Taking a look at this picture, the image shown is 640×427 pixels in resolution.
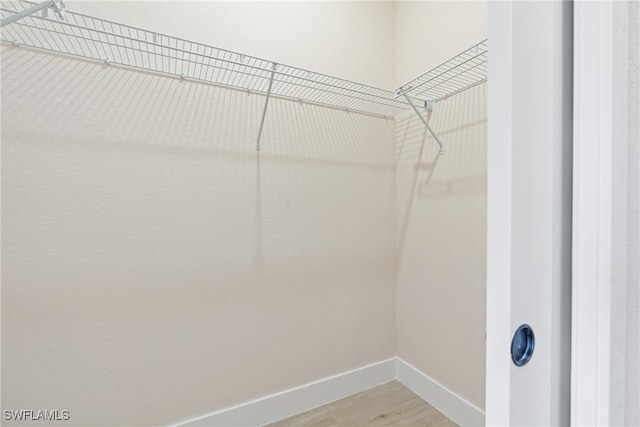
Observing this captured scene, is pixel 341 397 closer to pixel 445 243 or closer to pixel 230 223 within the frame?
pixel 445 243

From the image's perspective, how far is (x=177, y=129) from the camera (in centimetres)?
121

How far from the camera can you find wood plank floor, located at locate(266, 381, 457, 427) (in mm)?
1346

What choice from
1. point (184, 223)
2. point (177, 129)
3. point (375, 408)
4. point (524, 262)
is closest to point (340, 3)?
point (177, 129)

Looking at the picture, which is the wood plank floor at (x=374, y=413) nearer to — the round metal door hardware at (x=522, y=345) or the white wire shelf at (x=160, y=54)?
the round metal door hardware at (x=522, y=345)

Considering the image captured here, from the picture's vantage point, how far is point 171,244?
120 cm

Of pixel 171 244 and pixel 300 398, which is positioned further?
pixel 300 398

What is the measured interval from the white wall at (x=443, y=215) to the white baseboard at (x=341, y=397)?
51mm

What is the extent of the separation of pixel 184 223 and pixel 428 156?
1.20 metres

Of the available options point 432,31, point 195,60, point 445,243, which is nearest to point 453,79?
point 432,31

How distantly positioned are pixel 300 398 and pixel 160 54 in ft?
5.17

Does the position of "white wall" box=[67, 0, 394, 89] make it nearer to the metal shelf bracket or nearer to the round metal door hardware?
the metal shelf bracket

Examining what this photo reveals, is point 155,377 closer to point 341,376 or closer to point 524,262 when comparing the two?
point 341,376

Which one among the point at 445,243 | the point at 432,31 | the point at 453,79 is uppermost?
the point at 432,31

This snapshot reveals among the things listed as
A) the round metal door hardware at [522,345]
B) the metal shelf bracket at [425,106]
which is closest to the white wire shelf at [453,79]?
the metal shelf bracket at [425,106]
